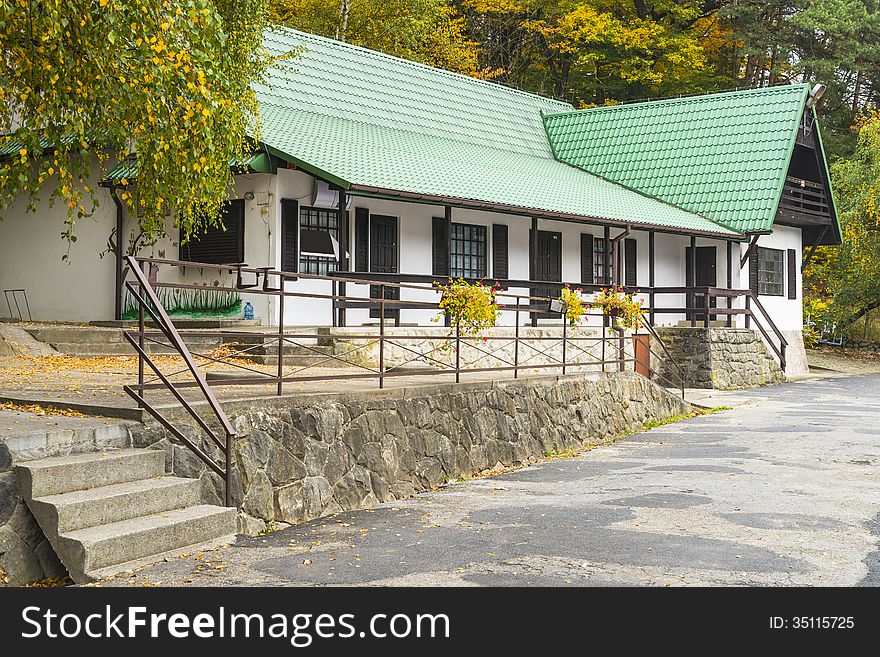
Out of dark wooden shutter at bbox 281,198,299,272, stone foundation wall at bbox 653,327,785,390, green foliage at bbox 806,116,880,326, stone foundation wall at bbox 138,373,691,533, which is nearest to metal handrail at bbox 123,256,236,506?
stone foundation wall at bbox 138,373,691,533

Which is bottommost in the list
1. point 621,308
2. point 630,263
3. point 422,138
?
point 621,308

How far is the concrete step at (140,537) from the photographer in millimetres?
6449

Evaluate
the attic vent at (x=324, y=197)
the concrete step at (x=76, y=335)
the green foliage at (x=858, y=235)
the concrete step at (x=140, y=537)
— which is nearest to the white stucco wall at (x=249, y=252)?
the attic vent at (x=324, y=197)

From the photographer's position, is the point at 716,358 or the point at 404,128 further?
the point at 716,358

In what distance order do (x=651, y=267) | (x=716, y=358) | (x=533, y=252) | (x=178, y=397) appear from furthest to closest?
(x=651, y=267), (x=716, y=358), (x=533, y=252), (x=178, y=397)

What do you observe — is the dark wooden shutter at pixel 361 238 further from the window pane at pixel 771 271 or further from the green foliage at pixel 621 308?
the window pane at pixel 771 271

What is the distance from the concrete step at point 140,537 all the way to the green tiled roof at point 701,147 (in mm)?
20664

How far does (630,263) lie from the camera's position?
2564 centimetres

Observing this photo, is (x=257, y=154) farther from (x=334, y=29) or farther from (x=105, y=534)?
(x=334, y=29)

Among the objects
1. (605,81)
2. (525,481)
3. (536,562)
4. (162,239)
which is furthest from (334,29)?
(536,562)

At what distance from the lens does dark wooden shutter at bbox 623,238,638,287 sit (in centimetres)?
2548

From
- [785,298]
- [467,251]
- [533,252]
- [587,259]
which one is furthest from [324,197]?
[785,298]

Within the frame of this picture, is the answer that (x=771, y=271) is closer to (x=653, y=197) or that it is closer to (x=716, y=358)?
(x=653, y=197)

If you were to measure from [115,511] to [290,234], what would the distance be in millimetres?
11018
